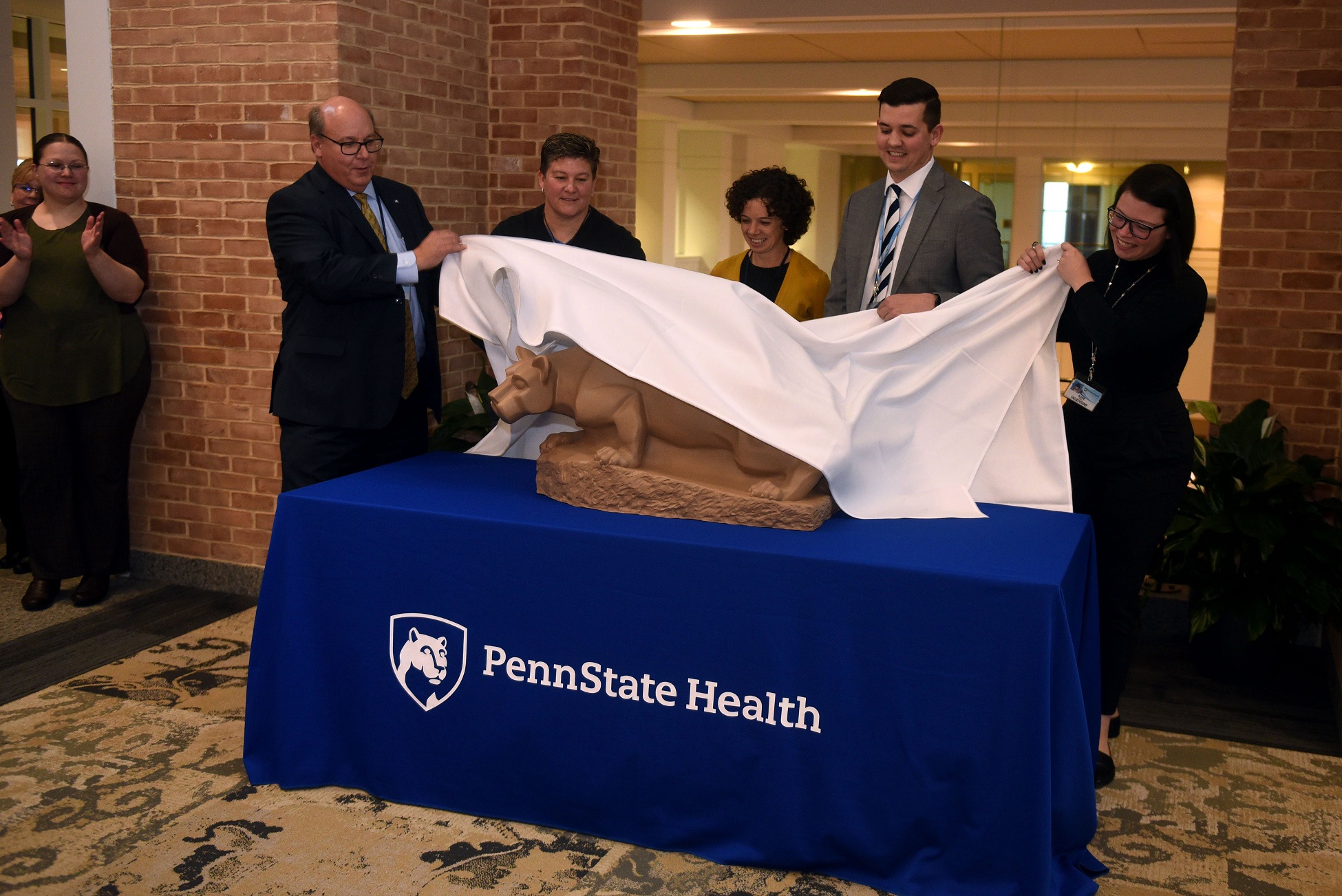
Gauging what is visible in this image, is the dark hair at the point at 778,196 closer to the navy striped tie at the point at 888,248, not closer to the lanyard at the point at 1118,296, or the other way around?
the navy striped tie at the point at 888,248

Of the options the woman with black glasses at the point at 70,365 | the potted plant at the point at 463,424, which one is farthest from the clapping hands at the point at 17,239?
the potted plant at the point at 463,424

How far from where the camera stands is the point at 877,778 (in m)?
2.53

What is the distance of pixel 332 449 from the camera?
352 cm

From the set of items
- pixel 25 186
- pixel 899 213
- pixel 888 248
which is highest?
pixel 25 186

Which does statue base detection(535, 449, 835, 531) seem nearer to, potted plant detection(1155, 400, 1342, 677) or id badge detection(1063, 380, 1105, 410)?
id badge detection(1063, 380, 1105, 410)

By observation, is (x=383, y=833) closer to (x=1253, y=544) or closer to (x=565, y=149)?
(x=565, y=149)

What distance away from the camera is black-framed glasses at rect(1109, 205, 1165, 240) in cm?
283

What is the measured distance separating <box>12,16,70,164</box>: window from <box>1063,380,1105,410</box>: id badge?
785cm

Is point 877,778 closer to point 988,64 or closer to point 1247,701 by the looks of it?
point 1247,701

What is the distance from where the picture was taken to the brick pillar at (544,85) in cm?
520

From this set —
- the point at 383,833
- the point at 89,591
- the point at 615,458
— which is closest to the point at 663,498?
the point at 615,458

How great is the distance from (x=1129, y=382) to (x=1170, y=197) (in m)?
0.46

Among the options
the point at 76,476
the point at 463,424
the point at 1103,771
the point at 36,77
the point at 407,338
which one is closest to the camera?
the point at 1103,771

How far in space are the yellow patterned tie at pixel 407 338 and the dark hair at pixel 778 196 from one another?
1063mm
